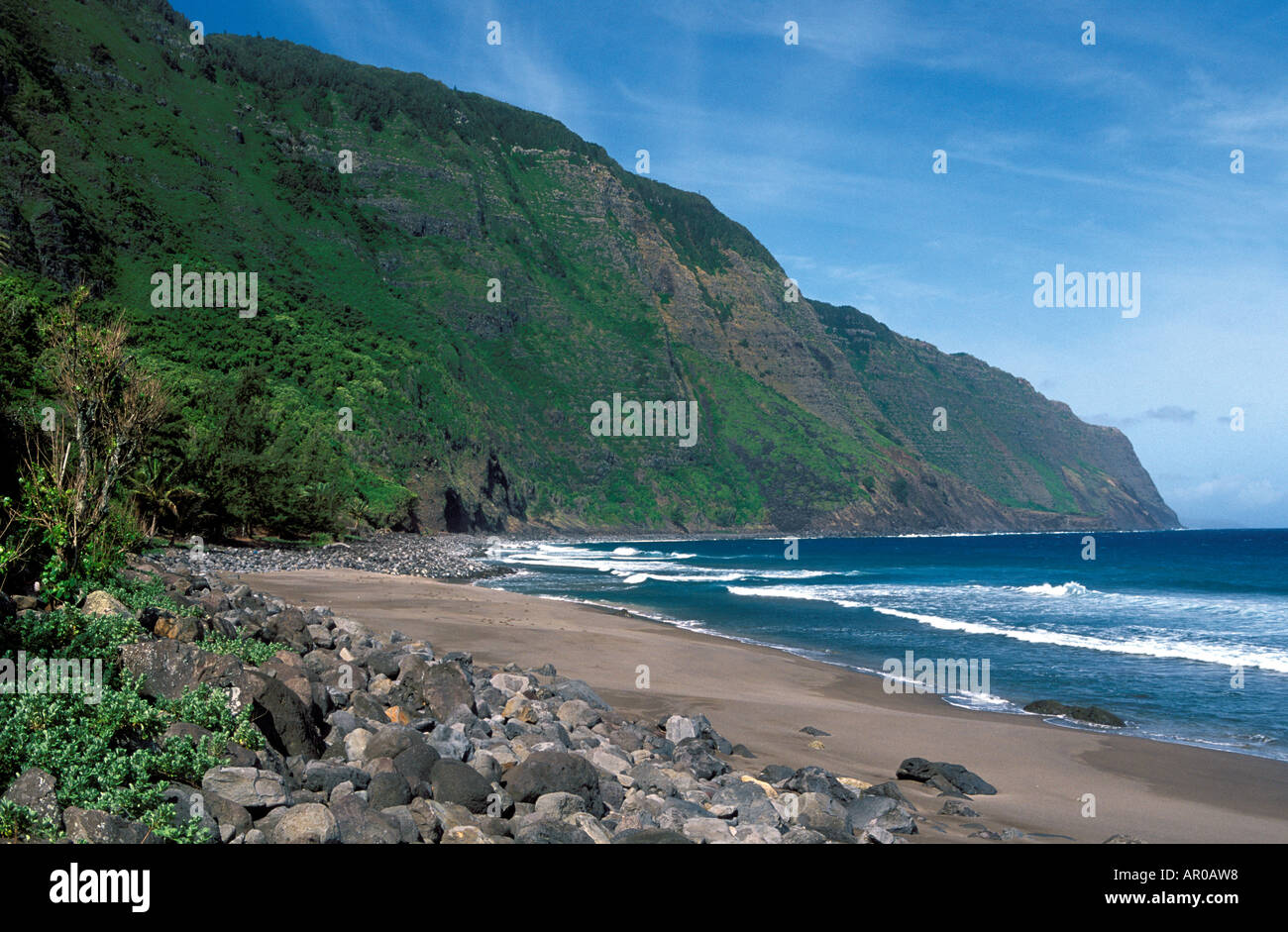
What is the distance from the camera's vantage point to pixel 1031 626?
28047mm

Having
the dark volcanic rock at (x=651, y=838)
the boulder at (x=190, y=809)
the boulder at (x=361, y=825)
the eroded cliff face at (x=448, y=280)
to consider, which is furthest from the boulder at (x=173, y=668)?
the eroded cliff face at (x=448, y=280)

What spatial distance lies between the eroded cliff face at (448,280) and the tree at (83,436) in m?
45.2

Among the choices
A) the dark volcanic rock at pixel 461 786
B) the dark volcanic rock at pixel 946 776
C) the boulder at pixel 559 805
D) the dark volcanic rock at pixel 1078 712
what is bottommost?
the dark volcanic rock at pixel 1078 712

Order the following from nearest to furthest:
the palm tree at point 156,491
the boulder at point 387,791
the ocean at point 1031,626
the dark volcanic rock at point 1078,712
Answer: the boulder at point 387,791 → the dark volcanic rock at point 1078,712 → the ocean at point 1031,626 → the palm tree at point 156,491

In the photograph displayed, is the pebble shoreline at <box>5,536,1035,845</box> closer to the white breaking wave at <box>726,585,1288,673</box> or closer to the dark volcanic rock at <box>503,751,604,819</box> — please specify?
the dark volcanic rock at <box>503,751,604,819</box>

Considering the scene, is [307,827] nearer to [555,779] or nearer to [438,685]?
[555,779]

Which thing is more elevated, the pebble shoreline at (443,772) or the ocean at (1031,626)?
the pebble shoreline at (443,772)

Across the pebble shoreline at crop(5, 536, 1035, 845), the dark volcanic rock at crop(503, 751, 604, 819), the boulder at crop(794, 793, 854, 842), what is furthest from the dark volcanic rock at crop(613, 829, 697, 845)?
the boulder at crop(794, 793, 854, 842)

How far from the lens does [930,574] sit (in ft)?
185

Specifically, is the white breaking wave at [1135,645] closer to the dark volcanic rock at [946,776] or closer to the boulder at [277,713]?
the dark volcanic rock at [946,776]

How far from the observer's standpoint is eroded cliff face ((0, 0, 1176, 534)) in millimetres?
69000

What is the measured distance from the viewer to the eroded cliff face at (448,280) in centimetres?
6900

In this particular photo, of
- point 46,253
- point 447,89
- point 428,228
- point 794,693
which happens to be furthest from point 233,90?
point 794,693
